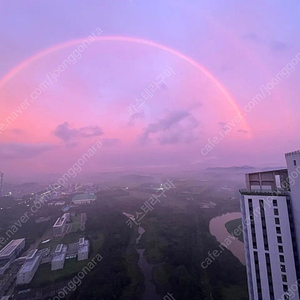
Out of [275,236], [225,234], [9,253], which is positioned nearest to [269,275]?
[275,236]

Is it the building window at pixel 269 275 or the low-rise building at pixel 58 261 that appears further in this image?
the low-rise building at pixel 58 261

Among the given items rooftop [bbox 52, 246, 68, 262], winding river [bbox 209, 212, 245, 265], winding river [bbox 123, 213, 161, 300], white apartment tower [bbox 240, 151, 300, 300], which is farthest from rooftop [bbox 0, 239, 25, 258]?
winding river [bbox 209, 212, 245, 265]

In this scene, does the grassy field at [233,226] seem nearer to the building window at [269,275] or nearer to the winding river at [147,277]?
the winding river at [147,277]

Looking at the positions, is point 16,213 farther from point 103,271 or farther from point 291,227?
point 291,227

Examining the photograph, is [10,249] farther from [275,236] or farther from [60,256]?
[275,236]

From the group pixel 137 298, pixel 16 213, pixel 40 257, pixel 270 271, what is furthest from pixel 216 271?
pixel 16 213

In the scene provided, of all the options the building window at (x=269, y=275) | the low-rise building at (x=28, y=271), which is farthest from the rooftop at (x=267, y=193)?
the low-rise building at (x=28, y=271)
